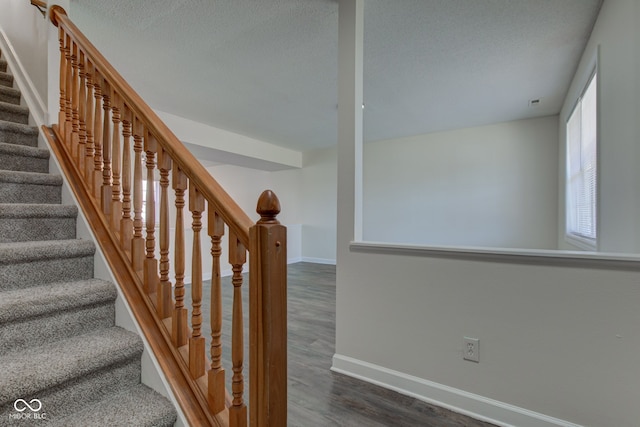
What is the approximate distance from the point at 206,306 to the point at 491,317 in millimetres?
2935

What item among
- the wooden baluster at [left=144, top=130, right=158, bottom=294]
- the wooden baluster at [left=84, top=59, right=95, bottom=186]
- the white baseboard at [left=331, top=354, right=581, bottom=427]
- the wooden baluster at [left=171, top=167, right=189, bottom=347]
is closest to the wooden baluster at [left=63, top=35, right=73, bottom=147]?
the wooden baluster at [left=84, top=59, right=95, bottom=186]

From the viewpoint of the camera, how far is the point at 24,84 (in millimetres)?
2178

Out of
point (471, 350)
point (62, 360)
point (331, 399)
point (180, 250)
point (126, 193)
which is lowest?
point (331, 399)

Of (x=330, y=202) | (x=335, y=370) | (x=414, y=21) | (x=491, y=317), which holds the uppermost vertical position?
(x=414, y=21)

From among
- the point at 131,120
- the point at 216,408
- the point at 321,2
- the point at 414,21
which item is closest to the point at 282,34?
the point at 321,2

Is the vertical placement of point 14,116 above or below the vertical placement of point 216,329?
above

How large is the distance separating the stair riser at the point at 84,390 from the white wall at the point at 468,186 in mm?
4914

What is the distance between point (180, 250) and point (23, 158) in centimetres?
136

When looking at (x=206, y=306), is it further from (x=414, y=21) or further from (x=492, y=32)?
(x=492, y=32)

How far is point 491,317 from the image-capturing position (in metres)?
1.59

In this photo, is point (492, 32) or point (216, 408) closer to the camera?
point (216, 408)

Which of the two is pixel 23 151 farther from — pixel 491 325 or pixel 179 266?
pixel 491 325

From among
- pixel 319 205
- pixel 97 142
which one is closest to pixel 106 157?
pixel 97 142

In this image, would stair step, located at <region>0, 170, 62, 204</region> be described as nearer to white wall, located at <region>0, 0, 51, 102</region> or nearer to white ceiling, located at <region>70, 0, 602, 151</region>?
white wall, located at <region>0, 0, 51, 102</region>
